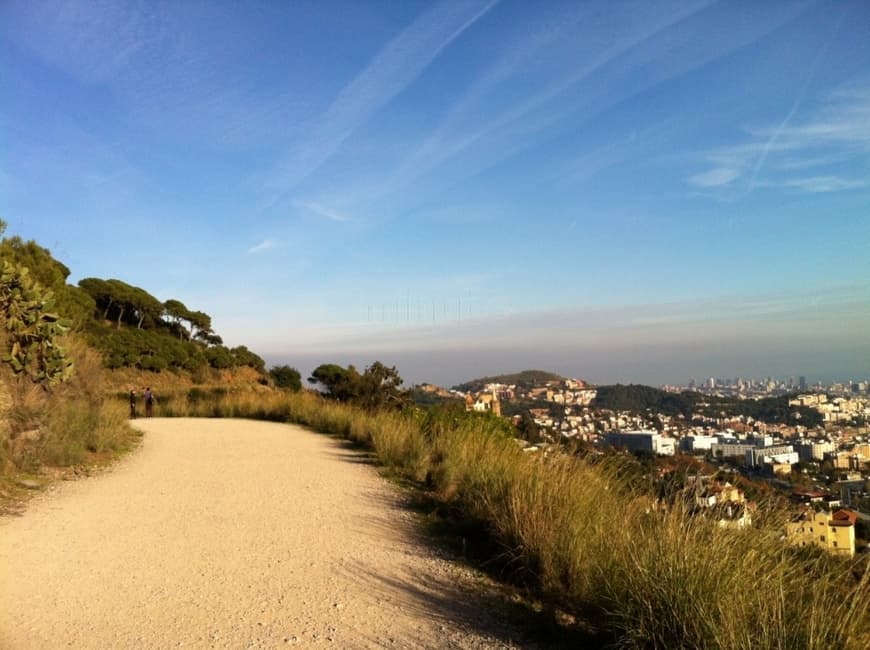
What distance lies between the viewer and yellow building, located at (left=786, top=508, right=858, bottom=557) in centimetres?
430

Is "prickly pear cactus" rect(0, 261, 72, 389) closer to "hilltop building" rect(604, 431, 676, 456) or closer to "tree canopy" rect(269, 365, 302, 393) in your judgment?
"hilltop building" rect(604, 431, 676, 456)

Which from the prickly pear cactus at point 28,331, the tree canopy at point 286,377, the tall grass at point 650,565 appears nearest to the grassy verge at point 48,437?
the prickly pear cactus at point 28,331

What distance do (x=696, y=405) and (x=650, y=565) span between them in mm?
14328

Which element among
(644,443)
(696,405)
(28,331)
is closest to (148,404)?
(28,331)

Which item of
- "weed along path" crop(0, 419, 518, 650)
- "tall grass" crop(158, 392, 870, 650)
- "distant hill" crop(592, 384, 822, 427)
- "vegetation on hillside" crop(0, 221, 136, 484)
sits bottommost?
"weed along path" crop(0, 419, 518, 650)

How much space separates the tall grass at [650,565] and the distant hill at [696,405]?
7130mm

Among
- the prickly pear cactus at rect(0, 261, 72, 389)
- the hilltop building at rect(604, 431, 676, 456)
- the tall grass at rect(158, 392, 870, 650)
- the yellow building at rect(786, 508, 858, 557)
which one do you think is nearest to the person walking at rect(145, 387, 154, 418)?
the prickly pear cactus at rect(0, 261, 72, 389)

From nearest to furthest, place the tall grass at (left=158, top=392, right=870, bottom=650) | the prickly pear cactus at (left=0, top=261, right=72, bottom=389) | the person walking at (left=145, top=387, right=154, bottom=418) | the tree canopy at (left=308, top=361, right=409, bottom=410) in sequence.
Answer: the tall grass at (left=158, top=392, right=870, bottom=650) → the prickly pear cactus at (left=0, top=261, right=72, bottom=389) → the tree canopy at (left=308, top=361, right=409, bottom=410) → the person walking at (left=145, top=387, right=154, bottom=418)

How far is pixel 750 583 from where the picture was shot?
369 cm

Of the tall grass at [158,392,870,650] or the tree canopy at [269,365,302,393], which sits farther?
the tree canopy at [269,365,302,393]

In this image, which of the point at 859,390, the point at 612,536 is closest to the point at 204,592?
the point at 612,536

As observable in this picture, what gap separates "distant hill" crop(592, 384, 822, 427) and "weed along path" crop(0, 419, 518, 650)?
8398 mm

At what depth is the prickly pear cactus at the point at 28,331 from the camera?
32.6 feet

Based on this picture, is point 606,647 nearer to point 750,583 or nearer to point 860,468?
point 750,583
